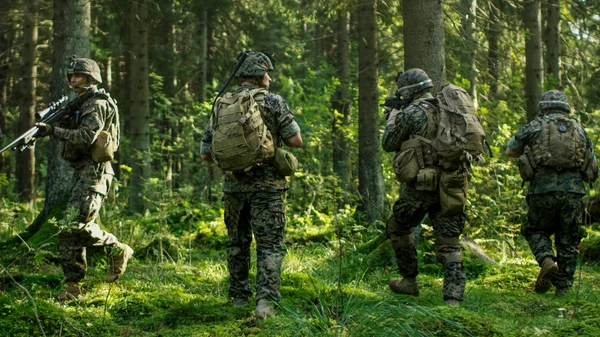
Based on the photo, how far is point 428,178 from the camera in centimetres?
601

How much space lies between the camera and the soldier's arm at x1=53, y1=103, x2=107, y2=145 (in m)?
6.52

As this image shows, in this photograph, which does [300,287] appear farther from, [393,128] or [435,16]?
[435,16]

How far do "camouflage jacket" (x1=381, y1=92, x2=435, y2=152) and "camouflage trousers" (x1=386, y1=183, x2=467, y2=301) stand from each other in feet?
1.49

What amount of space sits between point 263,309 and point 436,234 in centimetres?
190

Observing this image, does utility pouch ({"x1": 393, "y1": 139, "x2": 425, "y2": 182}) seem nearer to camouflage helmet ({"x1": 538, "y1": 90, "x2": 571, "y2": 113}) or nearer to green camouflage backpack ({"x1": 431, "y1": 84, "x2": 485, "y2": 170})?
green camouflage backpack ({"x1": 431, "y1": 84, "x2": 485, "y2": 170})

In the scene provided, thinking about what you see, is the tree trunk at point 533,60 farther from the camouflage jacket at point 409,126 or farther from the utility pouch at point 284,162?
the utility pouch at point 284,162

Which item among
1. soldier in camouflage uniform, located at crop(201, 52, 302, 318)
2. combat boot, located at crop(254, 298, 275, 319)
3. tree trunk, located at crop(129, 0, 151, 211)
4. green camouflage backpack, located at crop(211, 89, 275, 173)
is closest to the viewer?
combat boot, located at crop(254, 298, 275, 319)

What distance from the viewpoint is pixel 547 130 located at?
282 inches

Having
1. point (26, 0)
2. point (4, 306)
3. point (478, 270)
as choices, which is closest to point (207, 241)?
point (478, 270)

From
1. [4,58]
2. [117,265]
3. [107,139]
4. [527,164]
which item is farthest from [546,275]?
[4,58]

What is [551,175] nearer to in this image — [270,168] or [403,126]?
[403,126]

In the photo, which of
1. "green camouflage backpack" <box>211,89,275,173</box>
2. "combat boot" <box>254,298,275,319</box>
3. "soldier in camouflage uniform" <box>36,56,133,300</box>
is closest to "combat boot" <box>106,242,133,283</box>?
"soldier in camouflage uniform" <box>36,56,133,300</box>

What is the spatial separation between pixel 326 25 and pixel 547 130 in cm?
1742

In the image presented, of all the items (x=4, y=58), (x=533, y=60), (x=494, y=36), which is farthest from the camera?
(x=4, y=58)
